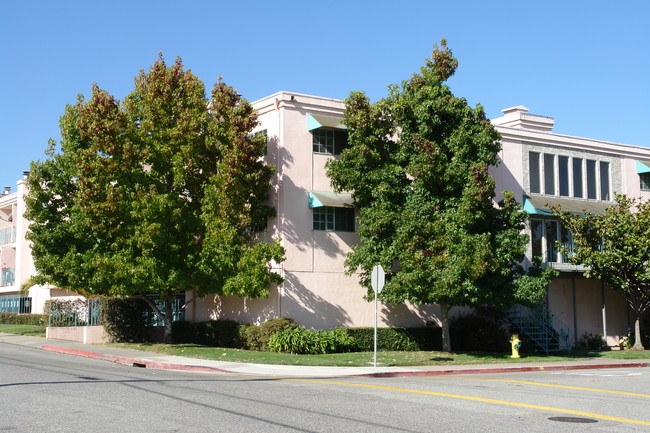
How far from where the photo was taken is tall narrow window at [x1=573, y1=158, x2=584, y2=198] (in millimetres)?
33031

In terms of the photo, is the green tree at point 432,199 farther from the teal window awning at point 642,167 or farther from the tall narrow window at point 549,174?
the teal window awning at point 642,167

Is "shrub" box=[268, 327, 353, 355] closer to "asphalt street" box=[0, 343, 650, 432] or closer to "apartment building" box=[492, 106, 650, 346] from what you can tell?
"asphalt street" box=[0, 343, 650, 432]

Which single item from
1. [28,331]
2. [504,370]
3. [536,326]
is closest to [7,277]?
[28,331]

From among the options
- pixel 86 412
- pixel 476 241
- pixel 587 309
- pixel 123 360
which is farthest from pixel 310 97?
pixel 86 412

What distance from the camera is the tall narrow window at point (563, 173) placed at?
32594 millimetres

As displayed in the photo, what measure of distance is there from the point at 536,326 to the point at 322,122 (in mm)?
12314

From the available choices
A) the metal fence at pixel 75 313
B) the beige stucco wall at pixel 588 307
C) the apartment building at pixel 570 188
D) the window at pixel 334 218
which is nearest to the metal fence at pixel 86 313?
the metal fence at pixel 75 313

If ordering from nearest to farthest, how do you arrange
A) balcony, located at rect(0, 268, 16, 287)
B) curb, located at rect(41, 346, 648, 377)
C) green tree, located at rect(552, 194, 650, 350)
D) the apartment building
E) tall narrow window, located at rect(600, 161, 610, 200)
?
curb, located at rect(41, 346, 648, 377) < green tree, located at rect(552, 194, 650, 350) < the apartment building < tall narrow window, located at rect(600, 161, 610, 200) < balcony, located at rect(0, 268, 16, 287)

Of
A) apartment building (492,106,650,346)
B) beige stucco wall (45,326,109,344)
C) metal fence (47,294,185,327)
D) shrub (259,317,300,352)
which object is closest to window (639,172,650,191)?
apartment building (492,106,650,346)

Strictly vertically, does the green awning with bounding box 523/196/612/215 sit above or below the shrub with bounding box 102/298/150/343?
above

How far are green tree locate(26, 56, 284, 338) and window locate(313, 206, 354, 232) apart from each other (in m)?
2.02

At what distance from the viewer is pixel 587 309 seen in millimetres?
32750

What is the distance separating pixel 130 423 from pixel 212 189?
1645 cm

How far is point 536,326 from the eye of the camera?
29781mm
